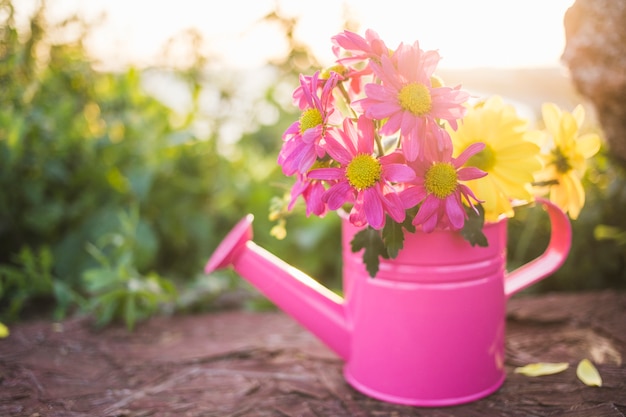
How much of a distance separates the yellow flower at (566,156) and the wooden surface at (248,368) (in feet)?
1.39

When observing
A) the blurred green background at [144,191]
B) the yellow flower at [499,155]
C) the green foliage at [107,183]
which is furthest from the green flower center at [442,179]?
the green foliage at [107,183]

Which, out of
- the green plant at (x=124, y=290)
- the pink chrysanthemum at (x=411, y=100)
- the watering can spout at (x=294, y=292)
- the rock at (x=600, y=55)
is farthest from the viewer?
the green plant at (x=124, y=290)

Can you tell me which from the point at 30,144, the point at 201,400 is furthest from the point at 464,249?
the point at 30,144

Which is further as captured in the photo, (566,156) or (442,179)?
(566,156)

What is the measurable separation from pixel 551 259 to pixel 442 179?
459mm

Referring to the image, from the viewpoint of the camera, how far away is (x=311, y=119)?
1096 mm

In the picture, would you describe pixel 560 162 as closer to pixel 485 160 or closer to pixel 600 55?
pixel 485 160

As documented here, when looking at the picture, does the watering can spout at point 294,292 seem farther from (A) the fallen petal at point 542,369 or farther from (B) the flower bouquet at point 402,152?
(A) the fallen petal at point 542,369

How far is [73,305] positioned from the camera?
217cm

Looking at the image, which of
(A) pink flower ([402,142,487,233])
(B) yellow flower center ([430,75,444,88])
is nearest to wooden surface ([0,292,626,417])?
(A) pink flower ([402,142,487,233])

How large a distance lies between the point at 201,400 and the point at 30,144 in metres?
1.39

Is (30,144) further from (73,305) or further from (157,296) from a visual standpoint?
(157,296)

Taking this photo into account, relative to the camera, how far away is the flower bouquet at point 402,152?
106 cm

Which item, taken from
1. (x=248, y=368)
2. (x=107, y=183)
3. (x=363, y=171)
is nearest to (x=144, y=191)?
(x=107, y=183)
